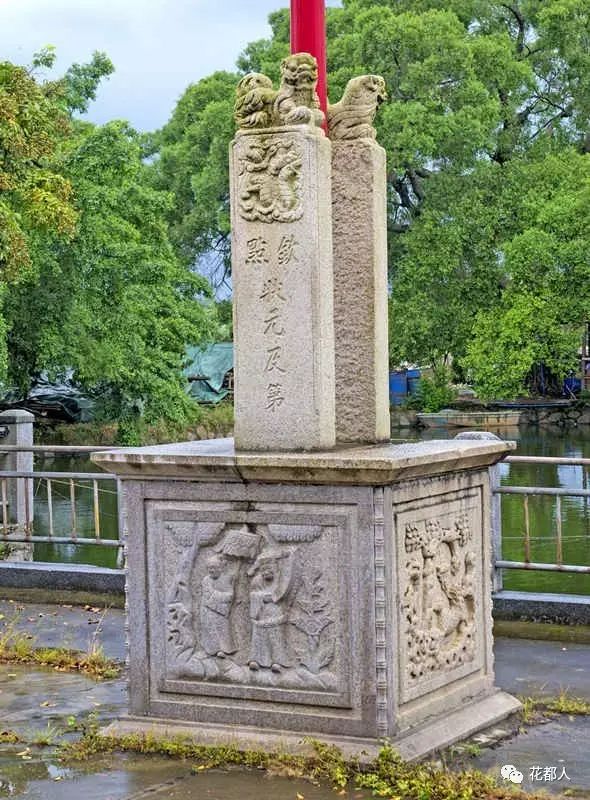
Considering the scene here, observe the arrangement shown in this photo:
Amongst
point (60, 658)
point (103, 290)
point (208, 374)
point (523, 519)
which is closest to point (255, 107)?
point (60, 658)

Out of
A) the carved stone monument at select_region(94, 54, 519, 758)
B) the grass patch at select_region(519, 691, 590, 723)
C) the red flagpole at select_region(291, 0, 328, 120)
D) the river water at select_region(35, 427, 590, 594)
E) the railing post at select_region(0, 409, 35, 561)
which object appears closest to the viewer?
the carved stone monument at select_region(94, 54, 519, 758)

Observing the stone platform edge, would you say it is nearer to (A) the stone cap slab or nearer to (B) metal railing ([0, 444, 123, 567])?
(A) the stone cap slab

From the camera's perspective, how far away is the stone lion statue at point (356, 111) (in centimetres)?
643

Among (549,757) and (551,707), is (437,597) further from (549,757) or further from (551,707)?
(551,707)

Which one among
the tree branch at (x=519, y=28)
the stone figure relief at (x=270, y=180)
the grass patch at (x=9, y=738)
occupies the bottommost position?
the grass patch at (x=9, y=738)

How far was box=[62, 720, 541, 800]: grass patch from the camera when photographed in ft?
17.4

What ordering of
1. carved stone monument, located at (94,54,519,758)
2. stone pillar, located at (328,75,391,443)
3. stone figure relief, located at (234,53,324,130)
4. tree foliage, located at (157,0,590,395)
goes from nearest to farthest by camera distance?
carved stone monument, located at (94,54,519,758) → stone figure relief, located at (234,53,324,130) → stone pillar, located at (328,75,391,443) → tree foliage, located at (157,0,590,395)

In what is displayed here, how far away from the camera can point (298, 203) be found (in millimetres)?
5961

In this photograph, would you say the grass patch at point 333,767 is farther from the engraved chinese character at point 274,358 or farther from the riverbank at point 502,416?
the riverbank at point 502,416

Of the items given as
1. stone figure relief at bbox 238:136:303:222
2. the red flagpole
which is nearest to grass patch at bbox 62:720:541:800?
stone figure relief at bbox 238:136:303:222

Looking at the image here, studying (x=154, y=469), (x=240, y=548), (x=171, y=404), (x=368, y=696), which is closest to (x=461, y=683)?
(x=368, y=696)

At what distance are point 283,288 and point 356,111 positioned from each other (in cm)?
109

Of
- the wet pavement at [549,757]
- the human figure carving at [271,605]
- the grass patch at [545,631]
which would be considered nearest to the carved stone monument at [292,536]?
the human figure carving at [271,605]

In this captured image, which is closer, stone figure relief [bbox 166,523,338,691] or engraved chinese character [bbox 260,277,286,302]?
stone figure relief [bbox 166,523,338,691]
